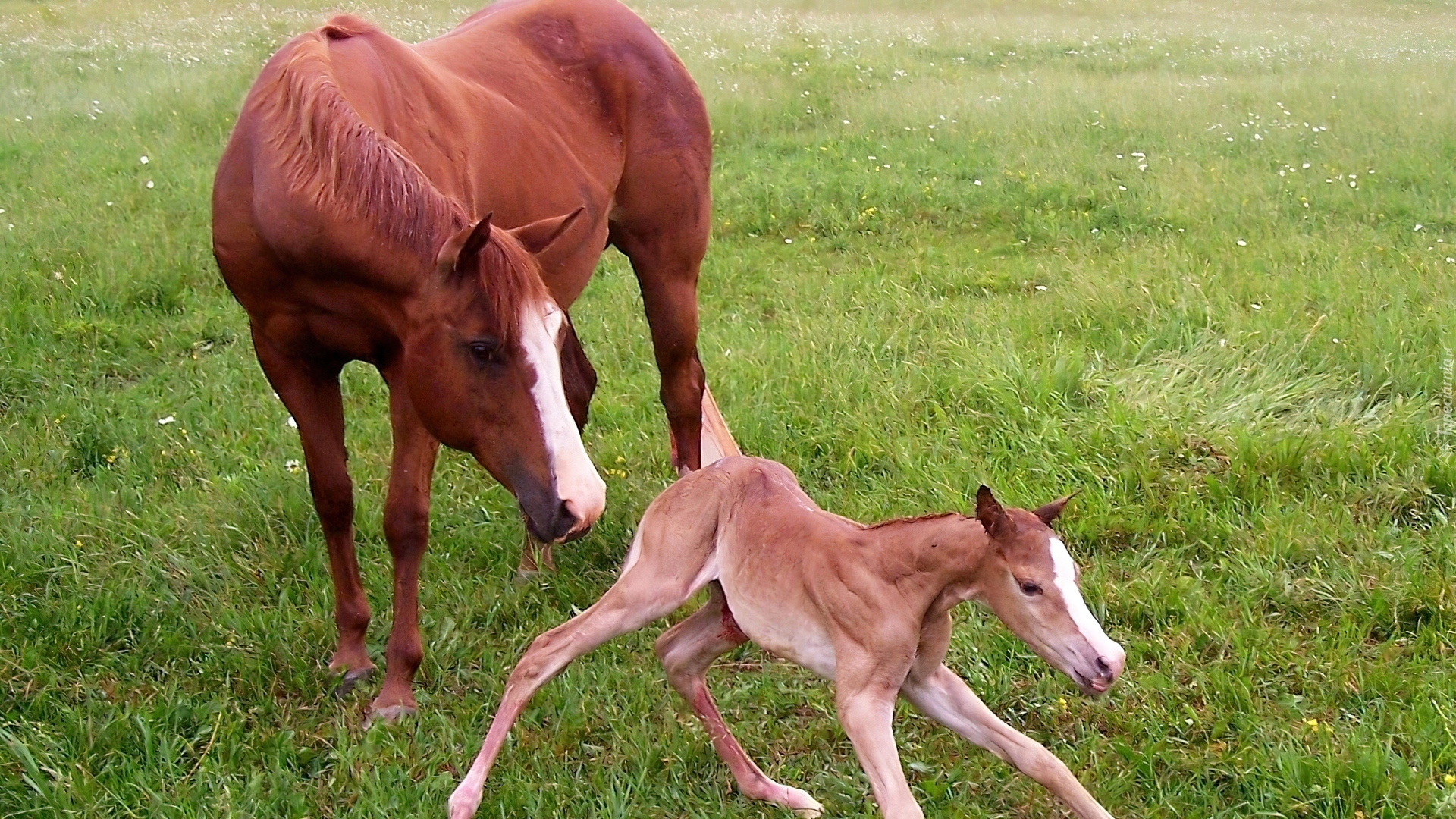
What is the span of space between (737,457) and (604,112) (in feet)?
6.97

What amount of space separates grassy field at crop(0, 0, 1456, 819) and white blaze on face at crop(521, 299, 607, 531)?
70 centimetres

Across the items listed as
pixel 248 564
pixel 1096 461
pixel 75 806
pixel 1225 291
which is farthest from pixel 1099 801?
pixel 1225 291

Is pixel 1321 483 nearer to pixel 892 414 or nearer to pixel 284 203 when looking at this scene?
pixel 892 414

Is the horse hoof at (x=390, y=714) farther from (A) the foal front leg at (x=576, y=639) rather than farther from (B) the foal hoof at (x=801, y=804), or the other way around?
(B) the foal hoof at (x=801, y=804)

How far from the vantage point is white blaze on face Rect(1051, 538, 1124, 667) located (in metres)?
2.21

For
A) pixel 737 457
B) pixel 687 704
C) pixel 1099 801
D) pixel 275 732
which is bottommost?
pixel 275 732

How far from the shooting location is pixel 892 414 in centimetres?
468

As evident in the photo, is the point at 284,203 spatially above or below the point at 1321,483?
above

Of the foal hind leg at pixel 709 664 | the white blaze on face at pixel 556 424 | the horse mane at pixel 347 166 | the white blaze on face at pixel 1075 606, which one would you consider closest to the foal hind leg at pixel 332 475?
the horse mane at pixel 347 166

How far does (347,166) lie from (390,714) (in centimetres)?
147

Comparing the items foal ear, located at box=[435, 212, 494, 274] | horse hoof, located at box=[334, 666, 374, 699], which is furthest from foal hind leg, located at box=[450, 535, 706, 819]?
foal ear, located at box=[435, 212, 494, 274]

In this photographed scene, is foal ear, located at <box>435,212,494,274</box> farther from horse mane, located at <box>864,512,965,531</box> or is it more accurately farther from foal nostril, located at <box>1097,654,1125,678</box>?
foal nostril, located at <box>1097,654,1125,678</box>

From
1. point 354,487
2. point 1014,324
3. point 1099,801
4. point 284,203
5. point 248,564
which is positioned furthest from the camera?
point 1014,324

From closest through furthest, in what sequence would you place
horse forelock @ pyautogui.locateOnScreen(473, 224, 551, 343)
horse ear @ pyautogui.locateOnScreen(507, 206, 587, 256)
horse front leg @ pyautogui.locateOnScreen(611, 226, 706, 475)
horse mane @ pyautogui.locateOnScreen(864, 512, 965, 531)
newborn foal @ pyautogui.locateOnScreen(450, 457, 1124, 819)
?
1. newborn foal @ pyautogui.locateOnScreen(450, 457, 1124, 819)
2. horse mane @ pyautogui.locateOnScreen(864, 512, 965, 531)
3. horse forelock @ pyautogui.locateOnScreen(473, 224, 551, 343)
4. horse ear @ pyautogui.locateOnScreen(507, 206, 587, 256)
5. horse front leg @ pyautogui.locateOnScreen(611, 226, 706, 475)
